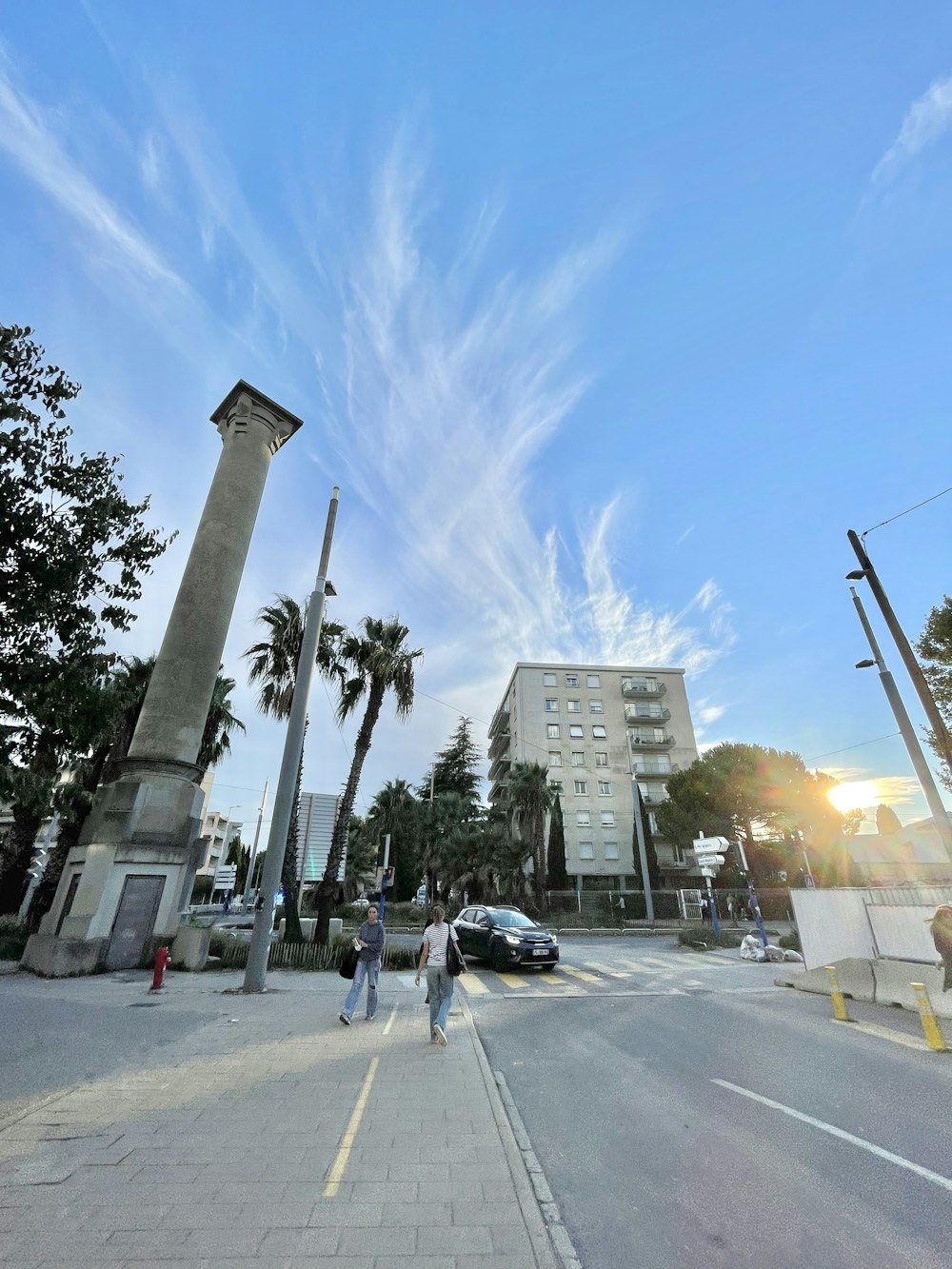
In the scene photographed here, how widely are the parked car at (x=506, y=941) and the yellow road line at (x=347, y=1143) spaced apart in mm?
9201

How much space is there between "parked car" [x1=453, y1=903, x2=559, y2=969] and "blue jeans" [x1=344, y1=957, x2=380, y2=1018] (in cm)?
598

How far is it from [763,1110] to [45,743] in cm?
892

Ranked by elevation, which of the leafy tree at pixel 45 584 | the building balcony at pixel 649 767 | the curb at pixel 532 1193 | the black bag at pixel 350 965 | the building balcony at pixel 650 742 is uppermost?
the building balcony at pixel 650 742

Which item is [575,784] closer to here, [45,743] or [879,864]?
[879,864]

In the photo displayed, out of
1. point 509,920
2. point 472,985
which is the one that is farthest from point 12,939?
point 509,920

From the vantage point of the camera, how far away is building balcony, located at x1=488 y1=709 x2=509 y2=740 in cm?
5881

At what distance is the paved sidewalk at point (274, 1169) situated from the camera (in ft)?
9.98

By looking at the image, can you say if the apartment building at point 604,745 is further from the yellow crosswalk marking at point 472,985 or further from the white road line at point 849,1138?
the white road line at point 849,1138

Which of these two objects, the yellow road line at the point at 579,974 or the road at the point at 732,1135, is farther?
the yellow road line at the point at 579,974

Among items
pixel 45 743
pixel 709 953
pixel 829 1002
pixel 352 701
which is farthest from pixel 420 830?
pixel 45 743

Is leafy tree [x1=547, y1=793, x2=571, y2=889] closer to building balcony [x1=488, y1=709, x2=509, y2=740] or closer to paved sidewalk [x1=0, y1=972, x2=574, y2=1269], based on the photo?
building balcony [x1=488, y1=709, x2=509, y2=740]

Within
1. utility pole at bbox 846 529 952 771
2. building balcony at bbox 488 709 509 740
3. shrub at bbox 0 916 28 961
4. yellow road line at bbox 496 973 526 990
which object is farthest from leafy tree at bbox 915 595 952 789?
building balcony at bbox 488 709 509 740

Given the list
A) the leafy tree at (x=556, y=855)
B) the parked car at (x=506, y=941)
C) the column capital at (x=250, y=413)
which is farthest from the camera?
the leafy tree at (x=556, y=855)

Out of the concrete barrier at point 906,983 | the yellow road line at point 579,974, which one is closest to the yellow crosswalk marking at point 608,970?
the yellow road line at point 579,974
